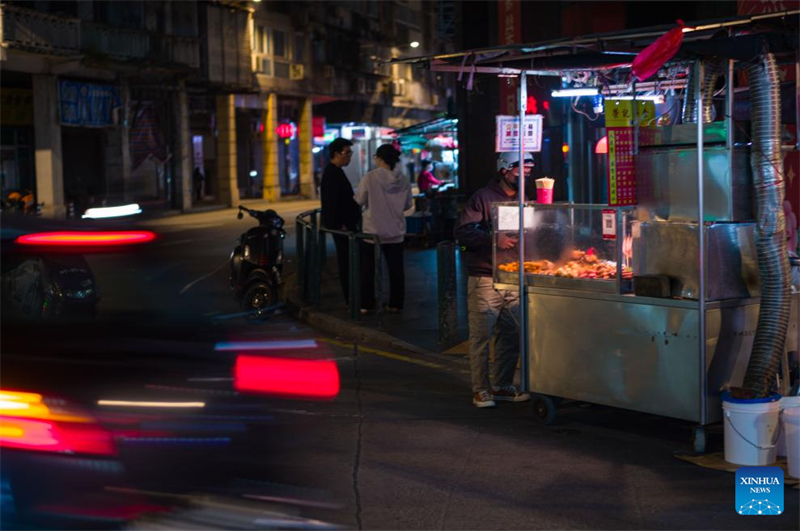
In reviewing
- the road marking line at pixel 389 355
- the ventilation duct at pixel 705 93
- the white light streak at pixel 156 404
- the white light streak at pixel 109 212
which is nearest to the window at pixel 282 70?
the road marking line at pixel 389 355

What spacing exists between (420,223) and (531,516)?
16922 mm

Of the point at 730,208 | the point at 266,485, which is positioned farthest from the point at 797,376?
the point at 266,485

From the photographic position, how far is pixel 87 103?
3381cm

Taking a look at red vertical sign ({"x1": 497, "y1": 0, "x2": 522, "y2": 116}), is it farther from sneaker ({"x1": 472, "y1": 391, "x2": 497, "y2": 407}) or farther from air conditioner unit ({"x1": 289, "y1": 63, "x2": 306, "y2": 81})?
air conditioner unit ({"x1": 289, "y1": 63, "x2": 306, "y2": 81})

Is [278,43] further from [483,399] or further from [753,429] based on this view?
[753,429]

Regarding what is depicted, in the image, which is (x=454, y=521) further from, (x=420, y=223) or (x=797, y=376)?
(x=420, y=223)

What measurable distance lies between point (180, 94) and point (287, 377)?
31.4 m

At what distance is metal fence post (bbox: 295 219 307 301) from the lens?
45.2 feet

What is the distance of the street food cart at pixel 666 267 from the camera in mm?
6465

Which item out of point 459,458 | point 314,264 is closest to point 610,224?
point 459,458

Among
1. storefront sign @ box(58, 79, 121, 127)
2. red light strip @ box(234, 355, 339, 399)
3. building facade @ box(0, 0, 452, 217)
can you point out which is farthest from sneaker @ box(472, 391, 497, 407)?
storefront sign @ box(58, 79, 121, 127)

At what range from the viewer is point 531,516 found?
538 cm

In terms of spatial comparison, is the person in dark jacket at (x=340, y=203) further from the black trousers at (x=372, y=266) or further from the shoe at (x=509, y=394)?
the shoe at (x=509, y=394)

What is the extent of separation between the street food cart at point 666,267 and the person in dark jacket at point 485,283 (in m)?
0.44
